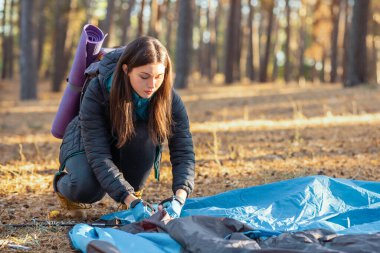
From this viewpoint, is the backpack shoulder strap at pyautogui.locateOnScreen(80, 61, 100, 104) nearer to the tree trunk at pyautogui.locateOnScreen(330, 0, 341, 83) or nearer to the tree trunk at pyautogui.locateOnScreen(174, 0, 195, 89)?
the tree trunk at pyautogui.locateOnScreen(174, 0, 195, 89)

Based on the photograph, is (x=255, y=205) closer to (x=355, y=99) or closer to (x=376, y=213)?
(x=376, y=213)

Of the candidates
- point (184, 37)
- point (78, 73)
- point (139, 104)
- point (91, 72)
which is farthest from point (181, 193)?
point (184, 37)

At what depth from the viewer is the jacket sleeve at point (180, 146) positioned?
3525 mm

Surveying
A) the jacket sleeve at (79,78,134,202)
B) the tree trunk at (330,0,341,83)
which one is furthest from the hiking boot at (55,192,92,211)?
the tree trunk at (330,0,341,83)

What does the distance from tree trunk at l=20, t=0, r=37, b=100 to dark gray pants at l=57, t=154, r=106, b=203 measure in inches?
470

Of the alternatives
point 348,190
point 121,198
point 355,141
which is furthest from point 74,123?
point 355,141

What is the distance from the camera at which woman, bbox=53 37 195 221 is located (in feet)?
10.7

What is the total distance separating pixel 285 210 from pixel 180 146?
2.79 ft

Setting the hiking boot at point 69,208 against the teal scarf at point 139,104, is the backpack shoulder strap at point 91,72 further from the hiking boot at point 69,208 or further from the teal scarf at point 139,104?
the hiking boot at point 69,208

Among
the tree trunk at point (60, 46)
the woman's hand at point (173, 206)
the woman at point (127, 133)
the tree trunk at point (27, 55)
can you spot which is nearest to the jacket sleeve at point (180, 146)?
the woman at point (127, 133)

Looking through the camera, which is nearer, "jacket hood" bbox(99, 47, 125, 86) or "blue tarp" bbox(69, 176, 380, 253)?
"blue tarp" bbox(69, 176, 380, 253)

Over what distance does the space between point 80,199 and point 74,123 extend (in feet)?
1.82

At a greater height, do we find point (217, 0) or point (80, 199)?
point (217, 0)

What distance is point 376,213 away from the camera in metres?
3.57
